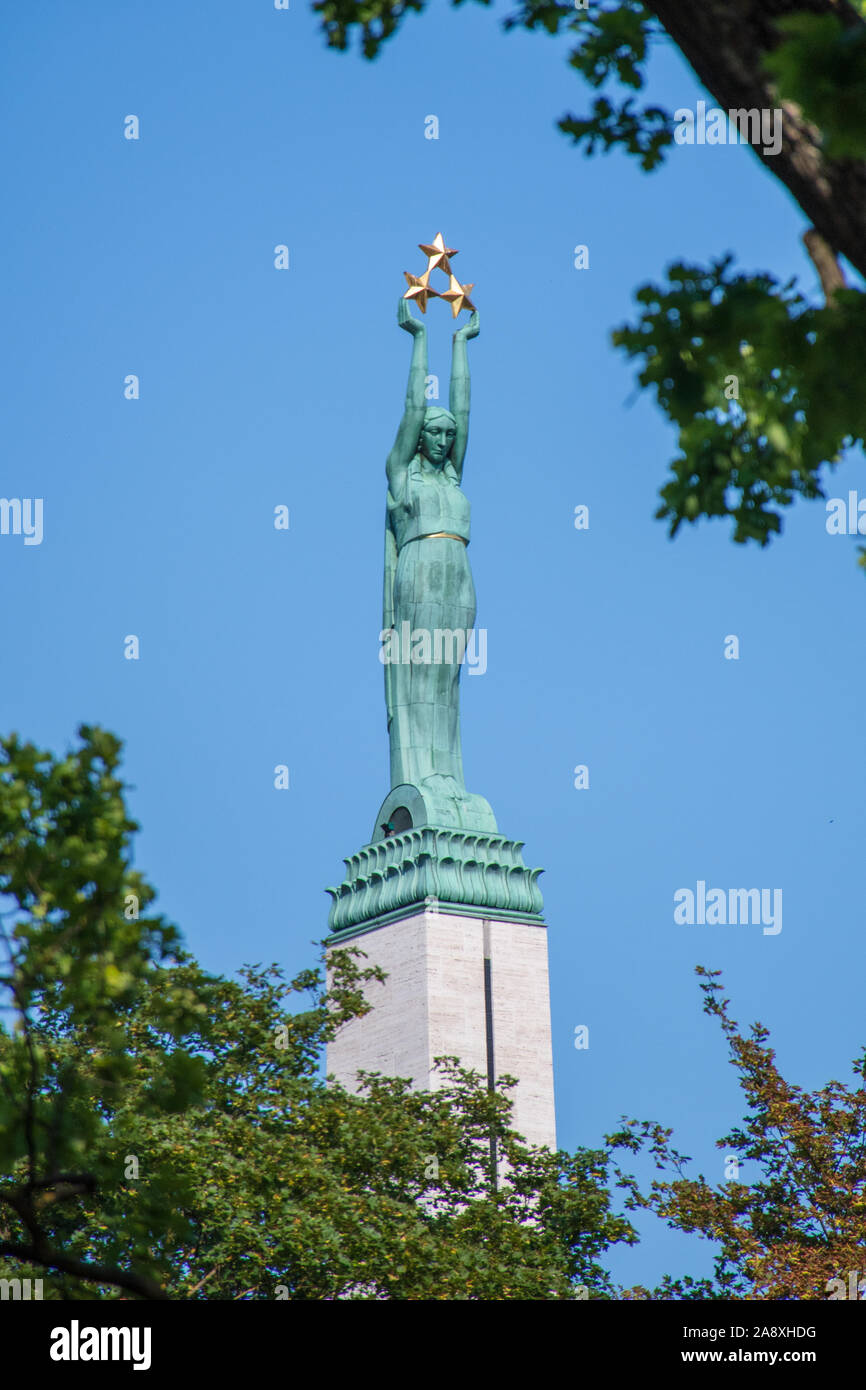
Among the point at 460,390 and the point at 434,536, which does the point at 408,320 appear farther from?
the point at 434,536

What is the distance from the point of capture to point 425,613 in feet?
114

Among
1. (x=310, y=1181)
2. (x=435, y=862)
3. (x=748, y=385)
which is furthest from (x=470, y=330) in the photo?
(x=748, y=385)

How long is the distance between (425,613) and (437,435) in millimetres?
3287

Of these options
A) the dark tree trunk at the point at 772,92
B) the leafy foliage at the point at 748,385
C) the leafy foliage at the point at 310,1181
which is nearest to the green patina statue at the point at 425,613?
the leafy foliage at the point at 310,1181

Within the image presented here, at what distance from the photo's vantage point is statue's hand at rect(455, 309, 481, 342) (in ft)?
119

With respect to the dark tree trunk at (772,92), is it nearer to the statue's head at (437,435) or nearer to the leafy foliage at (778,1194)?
the leafy foliage at (778,1194)

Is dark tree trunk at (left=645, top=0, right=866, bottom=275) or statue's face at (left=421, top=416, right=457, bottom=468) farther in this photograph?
statue's face at (left=421, top=416, right=457, bottom=468)

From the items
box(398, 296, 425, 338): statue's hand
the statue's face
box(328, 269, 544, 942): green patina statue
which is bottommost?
box(328, 269, 544, 942): green patina statue

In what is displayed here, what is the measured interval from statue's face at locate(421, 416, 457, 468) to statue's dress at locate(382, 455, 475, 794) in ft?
1.46

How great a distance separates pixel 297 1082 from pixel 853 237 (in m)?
18.6

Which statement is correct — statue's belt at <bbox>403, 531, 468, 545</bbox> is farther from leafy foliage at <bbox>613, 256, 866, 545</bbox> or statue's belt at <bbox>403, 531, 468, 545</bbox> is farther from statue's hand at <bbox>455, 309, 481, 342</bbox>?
leafy foliage at <bbox>613, 256, 866, 545</bbox>

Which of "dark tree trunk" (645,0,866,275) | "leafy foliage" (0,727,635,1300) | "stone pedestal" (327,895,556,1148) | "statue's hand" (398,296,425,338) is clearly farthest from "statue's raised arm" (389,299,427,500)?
"dark tree trunk" (645,0,866,275)

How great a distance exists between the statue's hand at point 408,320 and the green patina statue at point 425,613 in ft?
1.03
